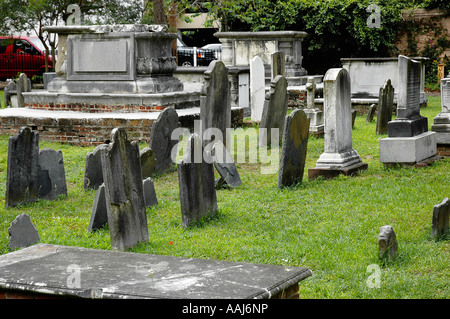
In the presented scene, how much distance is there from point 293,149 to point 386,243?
132 inches

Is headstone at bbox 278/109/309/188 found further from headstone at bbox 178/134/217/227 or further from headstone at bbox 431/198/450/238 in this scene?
headstone at bbox 431/198/450/238

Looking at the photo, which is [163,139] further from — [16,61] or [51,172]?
[16,61]

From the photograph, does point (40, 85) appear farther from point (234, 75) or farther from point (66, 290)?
point (66, 290)

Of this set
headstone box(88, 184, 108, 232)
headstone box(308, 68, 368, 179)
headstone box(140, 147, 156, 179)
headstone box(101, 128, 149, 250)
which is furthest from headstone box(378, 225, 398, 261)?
headstone box(140, 147, 156, 179)

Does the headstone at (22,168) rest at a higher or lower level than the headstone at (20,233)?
higher

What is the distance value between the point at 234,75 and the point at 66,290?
14237 millimetres

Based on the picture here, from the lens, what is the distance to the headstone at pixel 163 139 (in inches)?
383

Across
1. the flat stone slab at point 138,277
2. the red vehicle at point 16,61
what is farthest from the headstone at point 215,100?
the red vehicle at point 16,61

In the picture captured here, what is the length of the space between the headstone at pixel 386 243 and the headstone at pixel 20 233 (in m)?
3.03

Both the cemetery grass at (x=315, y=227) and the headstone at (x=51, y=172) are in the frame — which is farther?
the headstone at (x=51, y=172)

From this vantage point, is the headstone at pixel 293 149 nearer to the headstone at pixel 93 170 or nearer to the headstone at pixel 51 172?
the headstone at pixel 93 170

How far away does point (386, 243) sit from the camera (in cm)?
536

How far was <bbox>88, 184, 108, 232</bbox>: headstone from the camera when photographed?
6.52 meters
